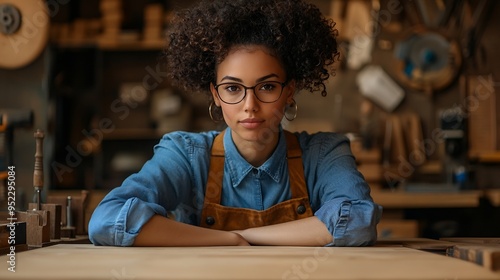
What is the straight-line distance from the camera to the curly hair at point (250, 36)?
217 centimetres

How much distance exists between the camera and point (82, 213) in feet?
7.18

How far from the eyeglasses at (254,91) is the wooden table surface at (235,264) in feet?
1.69

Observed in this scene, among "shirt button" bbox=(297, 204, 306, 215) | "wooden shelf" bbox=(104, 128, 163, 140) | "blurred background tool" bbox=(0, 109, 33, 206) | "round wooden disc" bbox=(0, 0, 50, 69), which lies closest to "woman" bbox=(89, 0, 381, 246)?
"shirt button" bbox=(297, 204, 306, 215)

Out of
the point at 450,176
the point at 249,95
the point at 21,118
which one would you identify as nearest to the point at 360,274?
the point at 249,95

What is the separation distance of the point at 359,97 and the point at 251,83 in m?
3.31

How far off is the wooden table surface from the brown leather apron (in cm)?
44

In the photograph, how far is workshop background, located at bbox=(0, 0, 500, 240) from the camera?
5.01 meters

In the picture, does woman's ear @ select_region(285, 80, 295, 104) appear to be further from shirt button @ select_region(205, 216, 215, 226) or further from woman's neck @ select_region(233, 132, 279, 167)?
shirt button @ select_region(205, 216, 215, 226)

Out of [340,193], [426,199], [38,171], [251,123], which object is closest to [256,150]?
[251,123]

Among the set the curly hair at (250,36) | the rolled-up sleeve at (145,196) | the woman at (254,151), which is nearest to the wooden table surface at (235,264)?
the rolled-up sleeve at (145,196)

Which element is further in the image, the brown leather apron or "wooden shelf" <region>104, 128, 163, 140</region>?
"wooden shelf" <region>104, 128, 163, 140</region>

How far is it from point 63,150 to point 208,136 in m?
A: 3.00

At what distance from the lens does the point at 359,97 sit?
527 centimetres

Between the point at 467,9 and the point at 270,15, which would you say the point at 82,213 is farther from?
the point at 467,9
